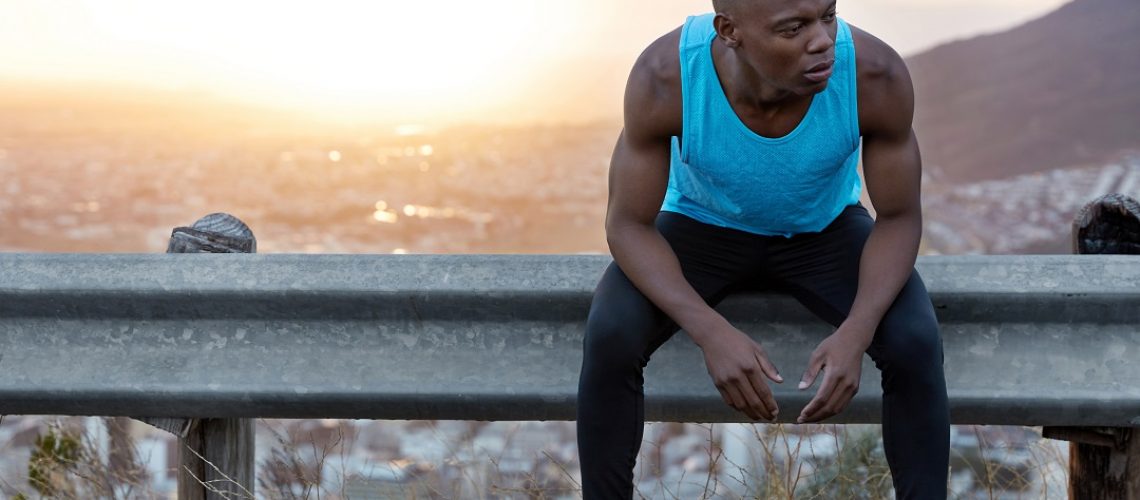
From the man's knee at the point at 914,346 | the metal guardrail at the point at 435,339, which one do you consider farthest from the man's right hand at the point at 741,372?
the man's knee at the point at 914,346

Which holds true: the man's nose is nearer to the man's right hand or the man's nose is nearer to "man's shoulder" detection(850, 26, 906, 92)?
"man's shoulder" detection(850, 26, 906, 92)

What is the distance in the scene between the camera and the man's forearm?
2.21 metres

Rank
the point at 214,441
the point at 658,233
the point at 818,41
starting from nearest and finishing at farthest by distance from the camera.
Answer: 1. the point at 818,41
2. the point at 658,233
3. the point at 214,441

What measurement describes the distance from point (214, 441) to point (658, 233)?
4.34 feet

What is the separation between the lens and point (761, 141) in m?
2.31

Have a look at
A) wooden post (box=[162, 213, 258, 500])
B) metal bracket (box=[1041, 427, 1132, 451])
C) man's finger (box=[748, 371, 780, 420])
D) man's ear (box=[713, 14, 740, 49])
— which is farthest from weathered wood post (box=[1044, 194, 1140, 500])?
wooden post (box=[162, 213, 258, 500])

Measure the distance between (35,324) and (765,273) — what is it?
177 centimetres

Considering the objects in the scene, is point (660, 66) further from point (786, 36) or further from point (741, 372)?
point (741, 372)

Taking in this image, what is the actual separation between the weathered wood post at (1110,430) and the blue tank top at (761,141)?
70 centimetres

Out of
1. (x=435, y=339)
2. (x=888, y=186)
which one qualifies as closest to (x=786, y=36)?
(x=888, y=186)

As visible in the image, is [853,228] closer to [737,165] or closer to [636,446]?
[737,165]

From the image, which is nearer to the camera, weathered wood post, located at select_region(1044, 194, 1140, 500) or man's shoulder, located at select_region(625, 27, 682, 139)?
man's shoulder, located at select_region(625, 27, 682, 139)

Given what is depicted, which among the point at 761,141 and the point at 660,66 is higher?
the point at 660,66

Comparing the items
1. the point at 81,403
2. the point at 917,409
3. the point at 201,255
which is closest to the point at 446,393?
the point at 201,255
